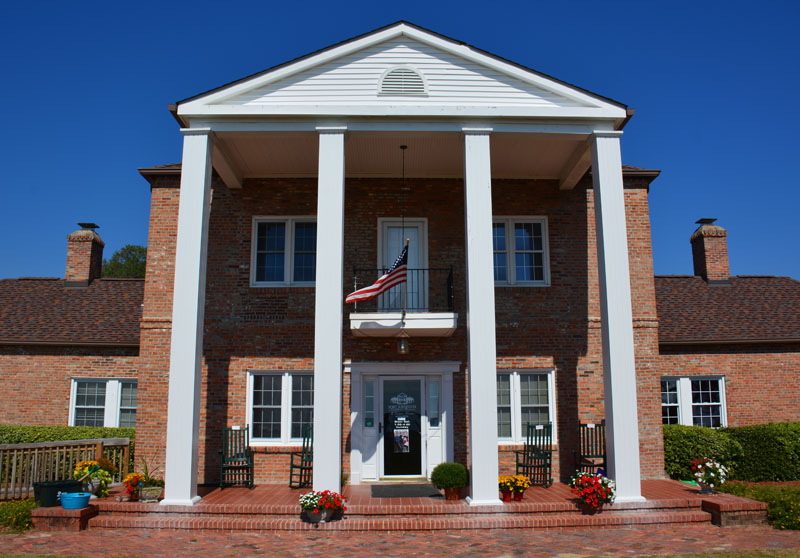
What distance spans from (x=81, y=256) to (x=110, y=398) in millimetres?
5924

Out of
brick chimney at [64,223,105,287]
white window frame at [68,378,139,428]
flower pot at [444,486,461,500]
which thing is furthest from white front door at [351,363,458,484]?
brick chimney at [64,223,105,287]

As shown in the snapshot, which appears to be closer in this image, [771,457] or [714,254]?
[771,457]

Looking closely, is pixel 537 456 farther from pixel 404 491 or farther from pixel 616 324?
pixel 616 324

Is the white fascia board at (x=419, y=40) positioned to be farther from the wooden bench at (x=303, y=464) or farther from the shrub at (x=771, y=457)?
the shrub at (x=771, y=457)

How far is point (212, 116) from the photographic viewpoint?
459 inches

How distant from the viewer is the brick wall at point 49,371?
17.2 m

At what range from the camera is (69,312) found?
749 inches

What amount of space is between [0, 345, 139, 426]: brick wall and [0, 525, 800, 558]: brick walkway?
794 centimetres

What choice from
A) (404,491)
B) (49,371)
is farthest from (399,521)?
(49,371)

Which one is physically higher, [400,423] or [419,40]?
[419,40]

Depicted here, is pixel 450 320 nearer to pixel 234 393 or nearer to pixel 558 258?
pixel 558 258

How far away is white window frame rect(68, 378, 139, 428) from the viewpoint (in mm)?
17141

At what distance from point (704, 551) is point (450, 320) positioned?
5.86 m

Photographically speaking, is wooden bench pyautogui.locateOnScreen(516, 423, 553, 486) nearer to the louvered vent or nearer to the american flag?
the american flag
